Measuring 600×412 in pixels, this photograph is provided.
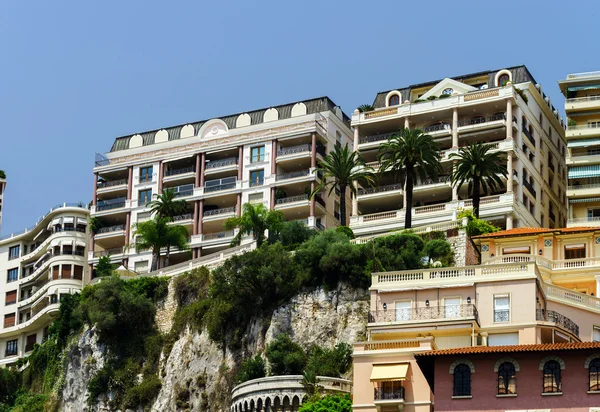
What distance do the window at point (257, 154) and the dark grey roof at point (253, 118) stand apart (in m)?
3.79

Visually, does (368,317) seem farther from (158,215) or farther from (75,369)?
(158,215)

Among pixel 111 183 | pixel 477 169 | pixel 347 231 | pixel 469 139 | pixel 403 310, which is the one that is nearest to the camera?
pixel 403 310

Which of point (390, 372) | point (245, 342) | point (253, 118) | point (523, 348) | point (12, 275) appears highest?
point (253, 118)

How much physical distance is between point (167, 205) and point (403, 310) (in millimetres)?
53648

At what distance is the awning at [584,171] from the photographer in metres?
142

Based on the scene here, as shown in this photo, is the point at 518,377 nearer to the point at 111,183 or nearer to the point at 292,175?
the point at 292,175

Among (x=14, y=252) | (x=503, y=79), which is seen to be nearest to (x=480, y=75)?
(x=503, y=79)

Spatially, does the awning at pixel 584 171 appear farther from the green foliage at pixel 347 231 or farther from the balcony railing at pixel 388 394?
the balcony railing at pixel 388 394

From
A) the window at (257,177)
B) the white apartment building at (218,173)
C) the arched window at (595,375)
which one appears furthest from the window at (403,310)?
the window at (257,177)

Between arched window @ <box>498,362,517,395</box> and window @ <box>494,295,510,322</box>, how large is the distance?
13330 mm

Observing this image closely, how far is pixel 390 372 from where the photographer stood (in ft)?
289

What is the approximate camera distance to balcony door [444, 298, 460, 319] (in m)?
95.4

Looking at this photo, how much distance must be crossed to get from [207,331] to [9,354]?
49.7 meters

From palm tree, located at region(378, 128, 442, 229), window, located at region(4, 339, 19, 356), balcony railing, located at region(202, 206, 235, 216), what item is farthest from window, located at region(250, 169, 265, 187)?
window, located at region(4, 339, 19, 356)
